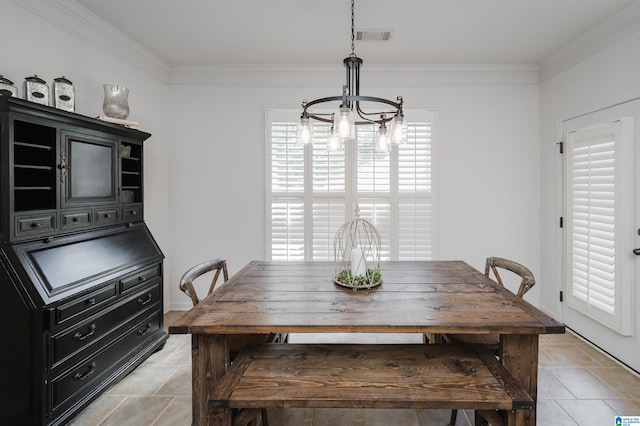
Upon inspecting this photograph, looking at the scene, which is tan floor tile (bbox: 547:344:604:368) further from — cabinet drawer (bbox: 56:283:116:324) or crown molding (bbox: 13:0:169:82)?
crown molding (bbox: 13:0:169:82)

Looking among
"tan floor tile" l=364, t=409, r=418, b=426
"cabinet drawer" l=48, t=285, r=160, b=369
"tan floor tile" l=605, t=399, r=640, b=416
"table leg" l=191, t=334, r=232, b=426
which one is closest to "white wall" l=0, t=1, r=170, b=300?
"cabinet drawer" l=48, t=285, r=160, b=369

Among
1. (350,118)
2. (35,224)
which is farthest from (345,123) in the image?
(35,224)

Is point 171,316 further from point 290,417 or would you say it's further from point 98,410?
point 290,417

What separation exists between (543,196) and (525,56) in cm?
147

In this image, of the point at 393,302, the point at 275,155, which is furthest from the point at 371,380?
the point at 275,155

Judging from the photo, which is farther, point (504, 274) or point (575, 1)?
point (504, 274)

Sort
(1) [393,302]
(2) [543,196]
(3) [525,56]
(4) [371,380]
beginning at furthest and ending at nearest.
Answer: (2) [543,196], (3) [525,56], (1) [393,302], (4) [371,380]

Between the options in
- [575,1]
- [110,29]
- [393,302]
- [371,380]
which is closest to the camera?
[371,380]

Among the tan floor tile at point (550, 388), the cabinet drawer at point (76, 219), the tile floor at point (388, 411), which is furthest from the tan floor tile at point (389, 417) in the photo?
the cabinet drawer at point (76, 219)

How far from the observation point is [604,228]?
9.29 feet

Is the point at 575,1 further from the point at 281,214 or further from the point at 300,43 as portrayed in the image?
the point at 281,214

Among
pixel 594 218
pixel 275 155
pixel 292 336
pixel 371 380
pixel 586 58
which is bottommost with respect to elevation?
pixel 292 336

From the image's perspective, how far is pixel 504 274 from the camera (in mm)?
3852

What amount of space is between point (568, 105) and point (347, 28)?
2.24 metres
